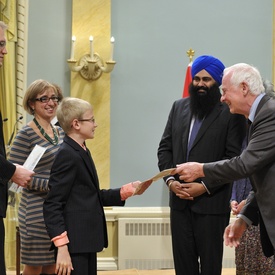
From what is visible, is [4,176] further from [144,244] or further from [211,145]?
[144,244]

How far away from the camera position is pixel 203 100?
4.52 metres

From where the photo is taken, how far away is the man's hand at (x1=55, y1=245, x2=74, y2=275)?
338 centimetres

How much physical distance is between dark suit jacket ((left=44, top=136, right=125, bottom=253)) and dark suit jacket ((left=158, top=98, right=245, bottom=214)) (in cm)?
94

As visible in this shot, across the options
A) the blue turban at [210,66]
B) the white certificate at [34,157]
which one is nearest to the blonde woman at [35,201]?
the white certificate at [34,157]

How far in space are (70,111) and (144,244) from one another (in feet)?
10.9

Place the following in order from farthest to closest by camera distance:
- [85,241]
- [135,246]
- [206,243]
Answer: [135,246] < [206,243] < [85,241]

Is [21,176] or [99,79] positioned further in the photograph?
[99,79]

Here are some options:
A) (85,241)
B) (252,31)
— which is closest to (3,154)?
(85,241)

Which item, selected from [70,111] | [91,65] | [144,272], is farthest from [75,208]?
[91,65]

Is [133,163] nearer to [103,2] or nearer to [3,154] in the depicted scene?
[103,2]

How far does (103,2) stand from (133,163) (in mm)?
1774

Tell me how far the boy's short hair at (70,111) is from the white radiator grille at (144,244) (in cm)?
311

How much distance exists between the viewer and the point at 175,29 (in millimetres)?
7031

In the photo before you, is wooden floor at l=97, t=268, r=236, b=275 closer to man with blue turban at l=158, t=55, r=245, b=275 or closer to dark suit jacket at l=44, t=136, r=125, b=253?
man with blue turban at l=158, t=55, r=245, b=275
